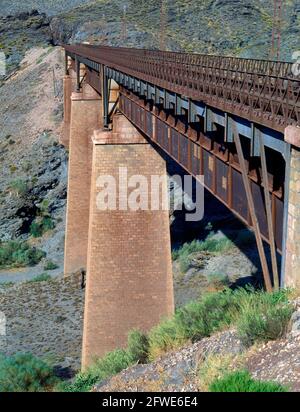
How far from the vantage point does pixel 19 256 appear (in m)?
34.3

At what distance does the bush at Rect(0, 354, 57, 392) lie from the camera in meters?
16.4

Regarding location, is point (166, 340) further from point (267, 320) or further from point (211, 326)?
point (267, 320)

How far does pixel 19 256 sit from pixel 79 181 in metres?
5.63

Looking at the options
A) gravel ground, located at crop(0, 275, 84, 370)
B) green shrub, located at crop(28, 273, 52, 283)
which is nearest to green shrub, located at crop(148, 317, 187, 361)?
gravel ground, located at crop(0, 275, 84, 370)

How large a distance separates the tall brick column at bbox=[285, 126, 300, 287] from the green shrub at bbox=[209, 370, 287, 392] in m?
1.82

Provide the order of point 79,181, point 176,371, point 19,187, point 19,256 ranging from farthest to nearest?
point 19,187 → point 19,256 → point 79,181 → point 176,371

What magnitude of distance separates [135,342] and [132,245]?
9010mm

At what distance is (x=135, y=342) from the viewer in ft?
41.6

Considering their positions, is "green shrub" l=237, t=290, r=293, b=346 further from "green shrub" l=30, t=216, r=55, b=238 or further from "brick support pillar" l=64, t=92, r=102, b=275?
"green shrub" l=30, t=216, r=55, b=238

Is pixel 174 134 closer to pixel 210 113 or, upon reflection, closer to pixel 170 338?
pixel 210 113

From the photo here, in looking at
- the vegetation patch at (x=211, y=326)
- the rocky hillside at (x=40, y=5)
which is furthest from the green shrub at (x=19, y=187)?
the rocky hillside at (x=40, y=5)

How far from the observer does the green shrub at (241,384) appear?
22.4ft
